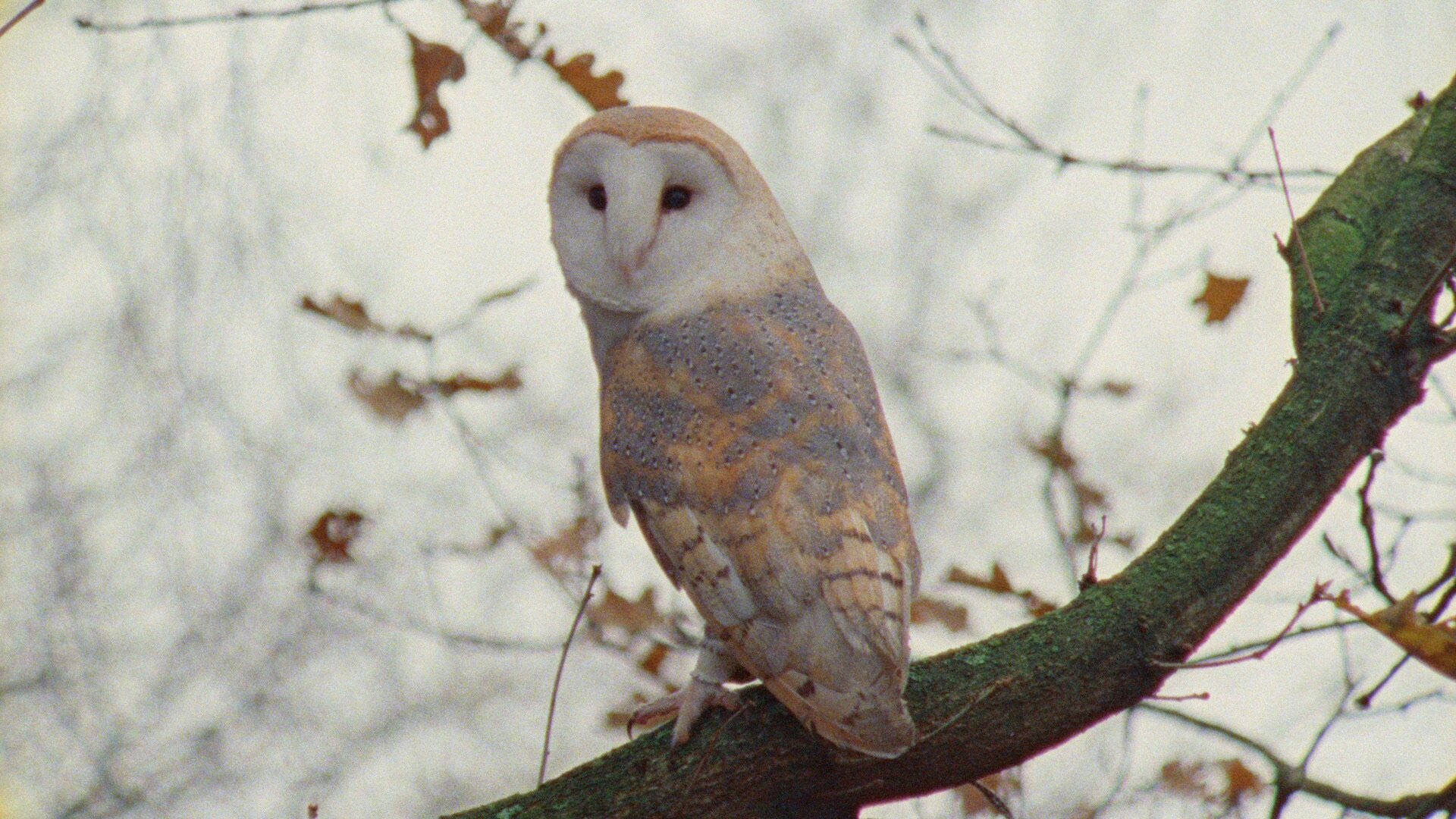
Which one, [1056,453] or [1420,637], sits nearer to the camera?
[1420,637]

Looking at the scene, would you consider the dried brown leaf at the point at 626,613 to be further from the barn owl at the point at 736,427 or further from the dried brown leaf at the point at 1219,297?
the dried brown leaf at the point at 1219,297

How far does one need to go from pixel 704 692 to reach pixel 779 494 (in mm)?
367

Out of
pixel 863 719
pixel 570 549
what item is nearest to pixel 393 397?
pixel 570 549

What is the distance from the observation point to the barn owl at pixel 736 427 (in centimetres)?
208

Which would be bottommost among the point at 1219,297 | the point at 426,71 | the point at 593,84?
the point at 426,71

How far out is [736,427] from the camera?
2.27m

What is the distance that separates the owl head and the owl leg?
2.19ft

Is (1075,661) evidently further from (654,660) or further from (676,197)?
(654,660)

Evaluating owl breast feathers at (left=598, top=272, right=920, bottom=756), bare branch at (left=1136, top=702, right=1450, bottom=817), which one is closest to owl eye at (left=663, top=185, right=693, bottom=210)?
owl breast feathers at (left=598, top=272, right=920, bottom=756)

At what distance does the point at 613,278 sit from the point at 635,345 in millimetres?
150

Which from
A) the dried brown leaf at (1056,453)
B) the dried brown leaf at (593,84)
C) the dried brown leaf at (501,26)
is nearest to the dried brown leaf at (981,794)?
the dried brown leaf at (1056,453)

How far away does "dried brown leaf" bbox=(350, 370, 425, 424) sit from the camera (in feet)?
14.0

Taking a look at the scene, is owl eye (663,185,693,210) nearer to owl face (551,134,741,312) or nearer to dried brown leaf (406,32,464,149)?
owl face (551,134,741,312)

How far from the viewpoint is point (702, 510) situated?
2.22 meters
